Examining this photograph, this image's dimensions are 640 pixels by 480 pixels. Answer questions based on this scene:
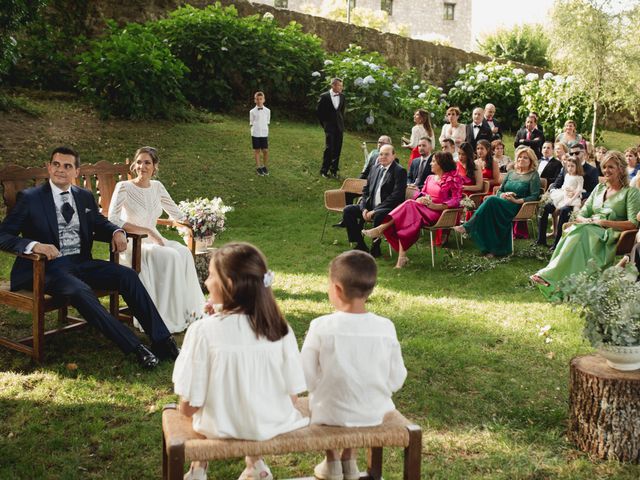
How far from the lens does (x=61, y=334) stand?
19.6ft

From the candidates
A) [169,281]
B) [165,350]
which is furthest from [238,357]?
[169,281]

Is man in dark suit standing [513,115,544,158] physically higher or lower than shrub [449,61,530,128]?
lower

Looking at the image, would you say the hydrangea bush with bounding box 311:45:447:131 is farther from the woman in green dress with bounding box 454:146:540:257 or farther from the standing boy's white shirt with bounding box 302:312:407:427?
the standing boy's white shirt with bounding box 302:312:407:427

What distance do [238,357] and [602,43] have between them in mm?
14799

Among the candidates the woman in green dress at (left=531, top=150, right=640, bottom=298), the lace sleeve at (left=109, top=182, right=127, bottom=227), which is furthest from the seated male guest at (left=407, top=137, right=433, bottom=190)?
the lace sleeve at (left=109, top=182, right=127, bottom=227)

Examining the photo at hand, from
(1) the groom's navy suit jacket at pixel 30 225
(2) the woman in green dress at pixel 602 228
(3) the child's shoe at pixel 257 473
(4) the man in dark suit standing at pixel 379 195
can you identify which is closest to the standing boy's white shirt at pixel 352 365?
(3) the child's shoe at pixel 257 473

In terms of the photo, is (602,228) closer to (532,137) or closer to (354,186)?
(354,186)

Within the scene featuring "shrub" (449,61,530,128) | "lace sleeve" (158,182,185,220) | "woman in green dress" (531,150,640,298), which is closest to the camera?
"lace sleeve" (158,182,185,220)

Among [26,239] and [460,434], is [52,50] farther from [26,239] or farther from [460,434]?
[460,434]

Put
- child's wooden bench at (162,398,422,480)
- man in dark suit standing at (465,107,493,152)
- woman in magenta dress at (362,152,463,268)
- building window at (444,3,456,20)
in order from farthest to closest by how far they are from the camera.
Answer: building window at (444,3,456,20)
man in dark suit standing at (465,107,493,152)
woman in magenta dress at (362,152,463,268)
child's wooden bench at (162,398,422,480)

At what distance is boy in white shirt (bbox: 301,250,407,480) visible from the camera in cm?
318

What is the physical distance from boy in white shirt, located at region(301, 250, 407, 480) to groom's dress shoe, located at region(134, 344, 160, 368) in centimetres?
225

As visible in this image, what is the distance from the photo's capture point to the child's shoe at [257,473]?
137 inches

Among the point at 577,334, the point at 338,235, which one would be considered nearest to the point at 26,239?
the point at 577,334
